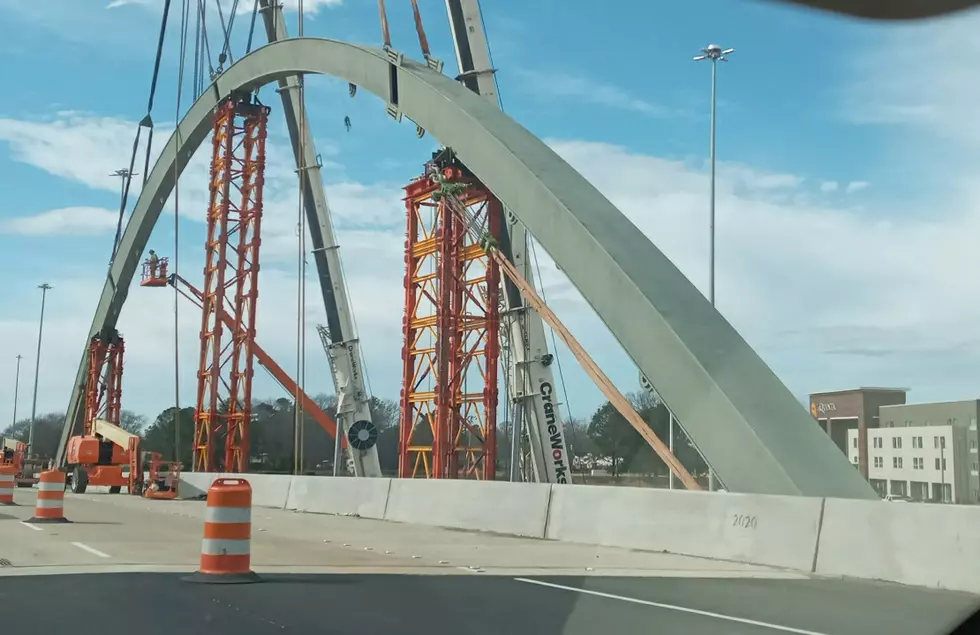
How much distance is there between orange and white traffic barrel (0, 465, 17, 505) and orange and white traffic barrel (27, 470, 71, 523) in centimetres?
791

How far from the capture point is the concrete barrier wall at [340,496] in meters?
22.9

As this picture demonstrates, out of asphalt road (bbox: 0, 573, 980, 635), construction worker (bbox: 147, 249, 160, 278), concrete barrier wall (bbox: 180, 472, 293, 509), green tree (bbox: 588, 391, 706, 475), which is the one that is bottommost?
asphalt road (bbox: 0, 573, 980, 635)

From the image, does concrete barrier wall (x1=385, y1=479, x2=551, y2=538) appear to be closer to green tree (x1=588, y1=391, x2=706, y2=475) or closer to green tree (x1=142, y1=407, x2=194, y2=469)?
green tree (x1=588, y1=391, x2=706, y2=475)

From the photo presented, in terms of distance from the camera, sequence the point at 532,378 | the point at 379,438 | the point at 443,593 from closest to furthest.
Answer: the point at 443,593 < the point at 532,378 < the point at 379,438

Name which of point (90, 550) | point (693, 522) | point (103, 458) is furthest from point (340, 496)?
point (103, 458)

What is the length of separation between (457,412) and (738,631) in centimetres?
3304

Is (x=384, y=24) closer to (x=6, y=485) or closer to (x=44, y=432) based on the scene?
(x=6, y=485)

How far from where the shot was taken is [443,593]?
9852 millimetres

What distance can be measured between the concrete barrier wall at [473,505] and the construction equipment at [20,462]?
39635 millimetres

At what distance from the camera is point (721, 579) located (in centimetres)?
1136

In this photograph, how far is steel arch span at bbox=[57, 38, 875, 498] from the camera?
1437 centimetres

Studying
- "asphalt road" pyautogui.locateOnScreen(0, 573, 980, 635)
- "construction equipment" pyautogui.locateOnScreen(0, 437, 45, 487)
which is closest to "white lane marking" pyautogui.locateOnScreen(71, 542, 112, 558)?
"asphalt road" pyautogui.locateOnScreen(0, 573, 980, 635)

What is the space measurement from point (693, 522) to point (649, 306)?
12.9 feet

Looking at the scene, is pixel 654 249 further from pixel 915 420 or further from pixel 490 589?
pixel 490 589
